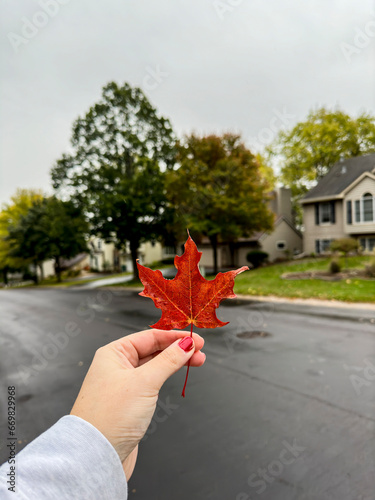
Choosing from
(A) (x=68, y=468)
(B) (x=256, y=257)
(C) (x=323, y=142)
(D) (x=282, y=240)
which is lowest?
(B) (x=256, y=257)

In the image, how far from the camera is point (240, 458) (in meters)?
3.88

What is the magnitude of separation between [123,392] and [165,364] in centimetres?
18

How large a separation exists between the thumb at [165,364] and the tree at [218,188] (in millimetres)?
17693

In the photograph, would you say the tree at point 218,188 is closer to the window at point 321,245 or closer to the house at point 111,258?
the window at point 321,245

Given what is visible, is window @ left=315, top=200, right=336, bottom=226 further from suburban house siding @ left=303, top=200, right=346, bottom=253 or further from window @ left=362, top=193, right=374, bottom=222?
window @ left=362, top=193, right=374, bottom=222

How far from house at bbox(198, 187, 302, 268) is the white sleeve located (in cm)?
2974

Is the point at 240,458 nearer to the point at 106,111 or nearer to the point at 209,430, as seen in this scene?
the point at 209,430

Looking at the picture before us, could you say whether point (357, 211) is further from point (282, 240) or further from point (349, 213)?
point (282, 240)

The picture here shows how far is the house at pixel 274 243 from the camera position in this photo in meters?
31.0

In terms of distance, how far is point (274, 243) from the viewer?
3172 centimetres

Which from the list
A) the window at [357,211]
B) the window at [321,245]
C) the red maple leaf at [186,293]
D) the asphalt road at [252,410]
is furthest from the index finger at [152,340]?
the window at [321,245]

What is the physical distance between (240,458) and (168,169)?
22233 mm

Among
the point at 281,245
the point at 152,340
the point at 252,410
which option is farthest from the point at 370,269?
the point at 152,340

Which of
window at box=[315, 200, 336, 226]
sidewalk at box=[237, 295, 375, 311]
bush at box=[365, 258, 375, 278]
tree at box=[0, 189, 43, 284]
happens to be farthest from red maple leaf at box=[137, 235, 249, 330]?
tree at box=[0, 189, 43, 284]
